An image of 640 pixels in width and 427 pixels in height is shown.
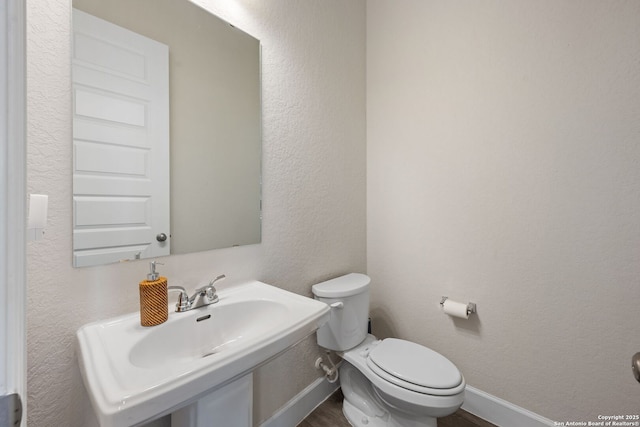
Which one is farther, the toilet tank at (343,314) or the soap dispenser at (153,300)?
the toilet tank at (343,314)

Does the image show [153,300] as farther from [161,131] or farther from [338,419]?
[338,419]

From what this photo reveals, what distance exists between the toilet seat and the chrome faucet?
80cm

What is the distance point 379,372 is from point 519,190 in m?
1.11

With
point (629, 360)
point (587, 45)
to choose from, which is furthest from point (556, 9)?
point (629, 360)

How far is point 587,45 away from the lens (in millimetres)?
1130

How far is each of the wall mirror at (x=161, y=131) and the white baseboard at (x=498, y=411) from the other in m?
1.46

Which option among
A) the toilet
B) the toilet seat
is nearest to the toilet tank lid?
the toilet

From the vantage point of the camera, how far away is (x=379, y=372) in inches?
46.1

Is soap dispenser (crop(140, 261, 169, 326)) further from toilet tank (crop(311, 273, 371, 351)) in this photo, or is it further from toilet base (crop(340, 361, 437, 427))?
toilet base (crop(340, 361, 437, 427))

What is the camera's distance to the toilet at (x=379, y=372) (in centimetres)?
106

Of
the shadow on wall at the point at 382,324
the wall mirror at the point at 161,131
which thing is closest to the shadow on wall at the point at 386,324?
the shadow on wall at the point at 382,324

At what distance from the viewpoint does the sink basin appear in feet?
1.67

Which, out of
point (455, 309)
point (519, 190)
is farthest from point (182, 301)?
point (519, 190)

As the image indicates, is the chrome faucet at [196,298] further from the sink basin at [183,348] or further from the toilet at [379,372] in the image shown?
the toilet at [379,372]
